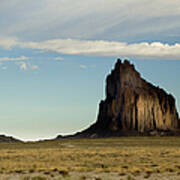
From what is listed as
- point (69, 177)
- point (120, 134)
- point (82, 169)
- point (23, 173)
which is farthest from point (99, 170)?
point (120, 134)

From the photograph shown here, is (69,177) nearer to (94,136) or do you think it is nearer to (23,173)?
(23,173)

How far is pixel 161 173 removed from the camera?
27875 mm

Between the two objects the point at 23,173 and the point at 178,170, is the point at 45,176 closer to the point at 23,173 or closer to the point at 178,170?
the point at 23,173

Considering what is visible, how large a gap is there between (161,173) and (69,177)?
6.98 meters

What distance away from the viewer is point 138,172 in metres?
28.0

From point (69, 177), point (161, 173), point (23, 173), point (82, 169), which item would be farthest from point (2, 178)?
point (161, 173)

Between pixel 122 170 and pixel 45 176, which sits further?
pixel 122 170

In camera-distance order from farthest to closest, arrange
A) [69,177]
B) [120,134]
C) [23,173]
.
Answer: [120,134], [23,173], [69,177]

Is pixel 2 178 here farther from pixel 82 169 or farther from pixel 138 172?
pixel 138 172

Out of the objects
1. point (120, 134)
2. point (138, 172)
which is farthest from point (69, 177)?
point (120, 134)

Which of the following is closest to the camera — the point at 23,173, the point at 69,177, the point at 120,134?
the point at 69,177

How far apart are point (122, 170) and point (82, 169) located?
3.03m

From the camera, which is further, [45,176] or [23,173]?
[23,173]

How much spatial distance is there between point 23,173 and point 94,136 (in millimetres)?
173106
